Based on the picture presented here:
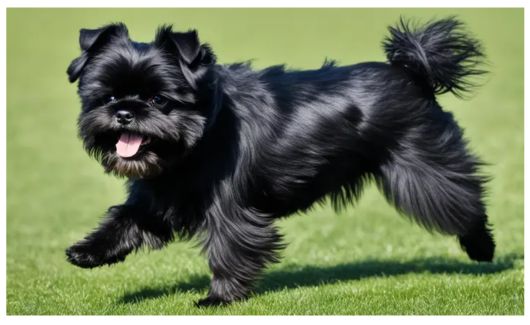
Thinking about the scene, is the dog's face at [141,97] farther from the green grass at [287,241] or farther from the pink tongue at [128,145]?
the green grass at [287,241]

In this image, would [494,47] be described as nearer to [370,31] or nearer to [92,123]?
[370,31]

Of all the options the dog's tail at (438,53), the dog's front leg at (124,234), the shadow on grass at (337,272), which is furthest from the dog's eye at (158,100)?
the dog's tail at (438,53)

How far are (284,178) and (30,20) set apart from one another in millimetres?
30022

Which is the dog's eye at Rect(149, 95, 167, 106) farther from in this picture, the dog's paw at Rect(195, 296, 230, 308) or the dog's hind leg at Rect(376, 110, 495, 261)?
the dog's hind leg at Rect(376, 110, 495, 261)

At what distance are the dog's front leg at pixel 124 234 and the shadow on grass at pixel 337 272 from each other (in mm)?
414

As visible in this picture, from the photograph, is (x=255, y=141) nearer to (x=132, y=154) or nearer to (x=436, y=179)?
(x=132, y=154)

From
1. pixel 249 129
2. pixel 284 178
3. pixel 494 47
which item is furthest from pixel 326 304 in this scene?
pixel 494 47

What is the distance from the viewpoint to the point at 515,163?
16.9 meters

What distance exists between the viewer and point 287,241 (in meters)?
11.0

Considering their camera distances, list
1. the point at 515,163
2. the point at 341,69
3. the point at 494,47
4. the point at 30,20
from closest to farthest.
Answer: the point at 341,69 < the point at 515,163 < the point at 494,47 < the point at 30,20

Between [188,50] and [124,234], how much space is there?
163 centimetres

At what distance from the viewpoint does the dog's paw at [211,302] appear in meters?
6.56

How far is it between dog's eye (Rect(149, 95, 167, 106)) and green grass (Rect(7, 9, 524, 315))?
1459 mm

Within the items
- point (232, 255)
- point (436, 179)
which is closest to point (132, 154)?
point (232, 255)
